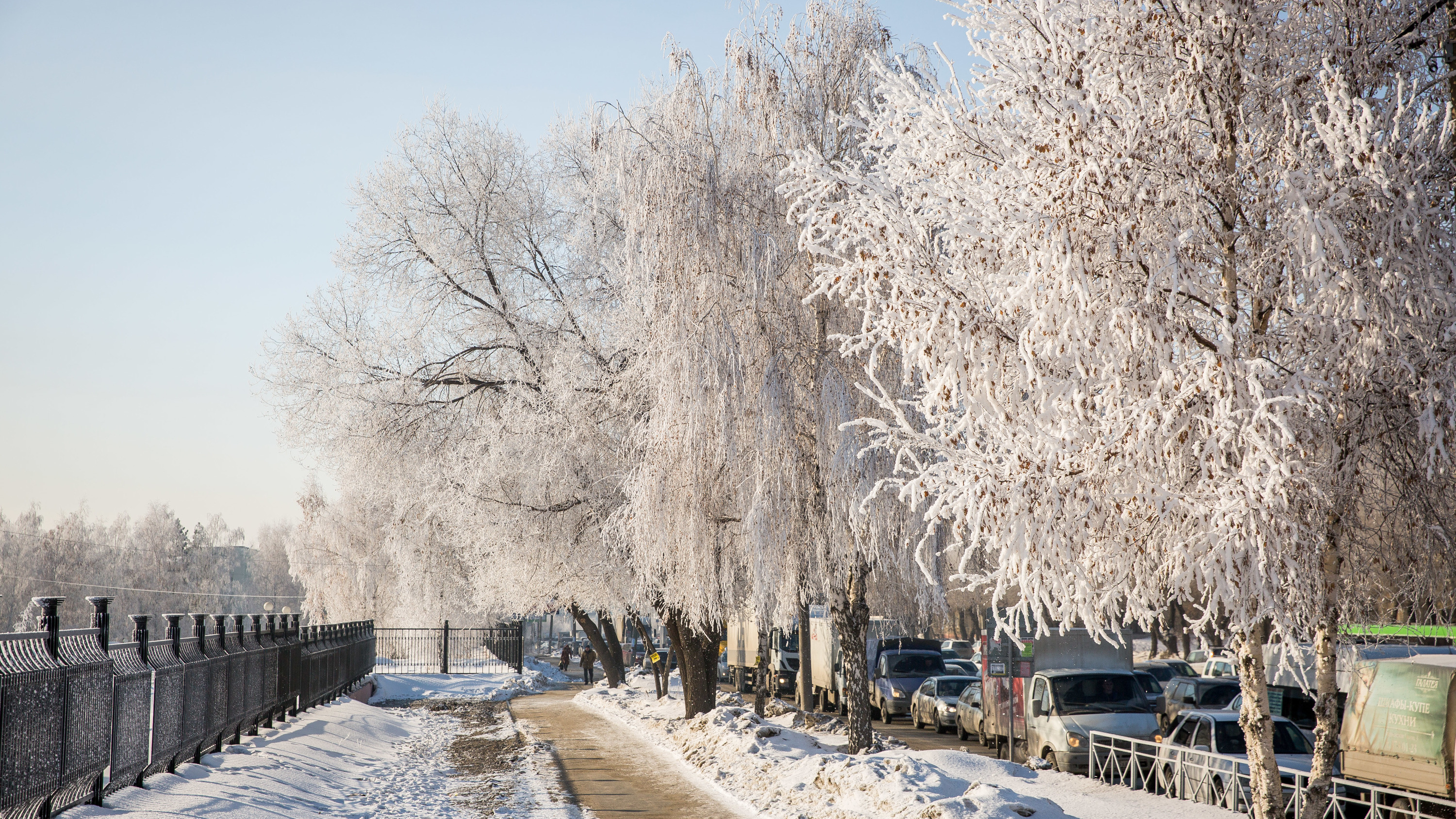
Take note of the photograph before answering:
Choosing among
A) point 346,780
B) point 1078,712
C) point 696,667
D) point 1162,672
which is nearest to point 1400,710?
point 1078,712

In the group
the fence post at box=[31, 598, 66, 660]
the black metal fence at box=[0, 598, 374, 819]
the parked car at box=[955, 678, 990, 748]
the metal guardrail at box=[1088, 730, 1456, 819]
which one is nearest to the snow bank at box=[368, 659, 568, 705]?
the parked car at box=[955, 678, 990, 748]

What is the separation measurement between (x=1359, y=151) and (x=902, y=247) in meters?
2.89

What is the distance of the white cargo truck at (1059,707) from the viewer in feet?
54.6

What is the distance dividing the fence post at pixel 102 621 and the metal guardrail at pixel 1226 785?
11449mm

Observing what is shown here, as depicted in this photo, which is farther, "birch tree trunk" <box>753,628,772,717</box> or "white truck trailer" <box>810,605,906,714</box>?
"white truck trailer" <box>810,605,906,714</box>

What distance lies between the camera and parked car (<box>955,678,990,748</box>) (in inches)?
849

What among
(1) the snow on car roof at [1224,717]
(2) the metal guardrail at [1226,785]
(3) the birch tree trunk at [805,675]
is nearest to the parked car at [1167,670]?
(3) the birch tree trunk at [805,675]

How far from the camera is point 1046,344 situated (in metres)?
6.89

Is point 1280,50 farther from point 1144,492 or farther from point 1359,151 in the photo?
point 1144,492

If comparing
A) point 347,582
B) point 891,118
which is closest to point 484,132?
point 891,118

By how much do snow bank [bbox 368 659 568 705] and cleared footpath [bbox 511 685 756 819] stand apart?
932cm

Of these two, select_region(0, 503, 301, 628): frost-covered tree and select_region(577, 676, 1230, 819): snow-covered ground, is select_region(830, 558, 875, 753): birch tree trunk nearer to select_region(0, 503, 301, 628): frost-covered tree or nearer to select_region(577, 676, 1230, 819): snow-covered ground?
select_region(577, 676, 1230, 819): snow-covered ground

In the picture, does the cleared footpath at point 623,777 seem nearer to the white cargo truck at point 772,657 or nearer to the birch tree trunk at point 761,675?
the birch tree trunk at point 761,675

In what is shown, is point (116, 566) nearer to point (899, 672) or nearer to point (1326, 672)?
point (899, 672)
